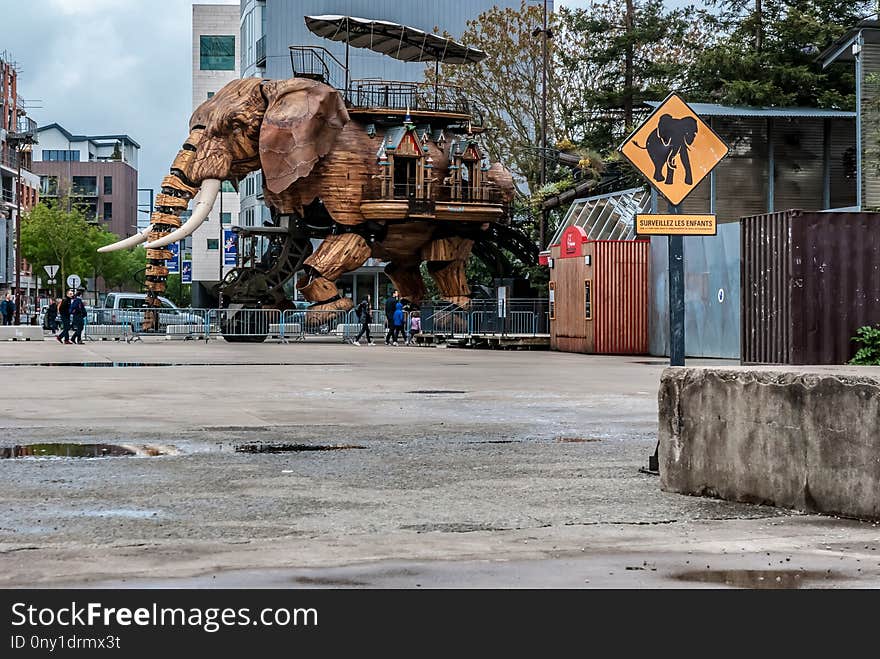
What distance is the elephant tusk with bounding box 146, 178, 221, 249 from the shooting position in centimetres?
4497

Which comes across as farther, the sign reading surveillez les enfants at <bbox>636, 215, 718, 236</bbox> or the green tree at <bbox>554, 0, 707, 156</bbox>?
the green tree at <bbox>554, 0, 707, 156</bbox>

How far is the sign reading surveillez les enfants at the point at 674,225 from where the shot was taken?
9.77m

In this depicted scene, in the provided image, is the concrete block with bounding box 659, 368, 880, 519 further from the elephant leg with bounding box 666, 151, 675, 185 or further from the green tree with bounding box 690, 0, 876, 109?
the green tree with bounding box 690, 0, 876, 109

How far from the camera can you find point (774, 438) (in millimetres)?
7711

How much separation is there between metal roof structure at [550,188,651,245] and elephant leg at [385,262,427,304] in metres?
9.01

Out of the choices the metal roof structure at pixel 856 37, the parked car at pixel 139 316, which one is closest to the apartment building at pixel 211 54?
the parked car at pixel 139 316

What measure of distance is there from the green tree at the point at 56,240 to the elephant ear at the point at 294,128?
48.5 meters

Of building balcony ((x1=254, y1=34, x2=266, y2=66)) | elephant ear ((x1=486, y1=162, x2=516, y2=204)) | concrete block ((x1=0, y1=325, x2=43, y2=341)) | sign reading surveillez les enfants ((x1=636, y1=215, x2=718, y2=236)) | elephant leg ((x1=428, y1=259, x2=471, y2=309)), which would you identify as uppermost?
building balcony ((x1=254, y1=34, x2=266, y2=66))

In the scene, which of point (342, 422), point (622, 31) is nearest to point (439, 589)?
point (342, 422)

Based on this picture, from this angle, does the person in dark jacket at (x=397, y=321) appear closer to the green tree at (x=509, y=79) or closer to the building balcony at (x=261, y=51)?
the green tree at (x=509, y=79)

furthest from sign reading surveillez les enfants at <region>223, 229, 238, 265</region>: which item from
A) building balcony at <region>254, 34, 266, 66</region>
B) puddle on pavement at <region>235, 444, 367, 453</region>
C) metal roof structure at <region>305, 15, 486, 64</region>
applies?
puddle on pavement at <region>235, 444, 367, 453</region>
